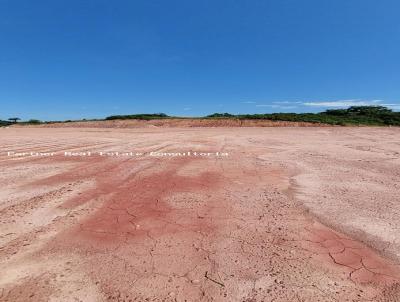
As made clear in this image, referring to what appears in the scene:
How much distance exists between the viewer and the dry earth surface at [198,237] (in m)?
2.95

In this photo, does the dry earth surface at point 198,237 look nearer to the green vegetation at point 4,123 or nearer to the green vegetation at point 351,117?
the green vegetation at point 351,117

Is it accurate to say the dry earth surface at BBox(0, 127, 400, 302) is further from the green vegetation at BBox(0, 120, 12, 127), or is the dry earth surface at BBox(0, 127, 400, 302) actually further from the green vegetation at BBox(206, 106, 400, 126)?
the green vegetation at BBox(0, 120, 12, 127)

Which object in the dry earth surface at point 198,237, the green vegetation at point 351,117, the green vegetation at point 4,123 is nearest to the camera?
the dry earth surface at point 198,237

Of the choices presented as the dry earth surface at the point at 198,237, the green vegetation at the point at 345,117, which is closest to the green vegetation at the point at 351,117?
the green vegetation at the point at 345,117

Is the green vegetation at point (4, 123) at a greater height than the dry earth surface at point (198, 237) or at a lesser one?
lesser

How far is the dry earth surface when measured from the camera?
2945 millimetres

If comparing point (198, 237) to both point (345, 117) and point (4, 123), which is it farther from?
point (4, 123)

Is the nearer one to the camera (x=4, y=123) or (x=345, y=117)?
(x=345, y=117)

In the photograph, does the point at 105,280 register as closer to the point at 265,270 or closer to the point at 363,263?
the point at 265,270

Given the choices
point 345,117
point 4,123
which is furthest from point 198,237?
point 4,123

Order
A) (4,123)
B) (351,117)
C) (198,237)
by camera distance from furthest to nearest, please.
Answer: (4,123) < (351,117) < (198,237)

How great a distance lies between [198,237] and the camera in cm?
396

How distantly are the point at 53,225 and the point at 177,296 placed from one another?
2250mm

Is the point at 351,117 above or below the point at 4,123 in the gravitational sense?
above
